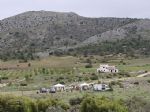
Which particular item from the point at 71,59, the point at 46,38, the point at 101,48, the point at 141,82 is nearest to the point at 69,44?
Answer: the point at 46,38

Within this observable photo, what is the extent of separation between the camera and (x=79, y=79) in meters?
89.9

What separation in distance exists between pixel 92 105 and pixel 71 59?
94.7 meters

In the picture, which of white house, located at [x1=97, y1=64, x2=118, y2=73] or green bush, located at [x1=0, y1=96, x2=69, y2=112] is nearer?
green bush, located at [x1=0, y1=96, x2=69, y2=112]

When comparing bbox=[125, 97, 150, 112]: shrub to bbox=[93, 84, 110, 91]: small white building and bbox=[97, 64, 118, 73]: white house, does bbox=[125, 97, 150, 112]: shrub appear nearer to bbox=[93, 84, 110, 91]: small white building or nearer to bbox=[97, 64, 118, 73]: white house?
bbox=[93, 84, 110, 91]: small white building

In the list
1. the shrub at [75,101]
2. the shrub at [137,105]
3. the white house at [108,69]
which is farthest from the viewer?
the white house at [108,69]

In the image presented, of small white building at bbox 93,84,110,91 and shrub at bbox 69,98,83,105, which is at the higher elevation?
shrub at bbox 69,98,83,105

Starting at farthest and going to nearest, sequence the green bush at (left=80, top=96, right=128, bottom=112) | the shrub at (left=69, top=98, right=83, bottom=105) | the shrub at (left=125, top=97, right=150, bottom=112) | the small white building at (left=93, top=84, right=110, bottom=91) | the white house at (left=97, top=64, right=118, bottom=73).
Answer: the white house at (left=97, top=64, right=118, bottom=73) → the small white building at (left=93, top=84, right=110, bottom=91) → the shrub at (left=69, top=98, right=83, bottom=105) → the shrub at (left=125, top=97, right=150, bottom=112) → the green bush at (left=80, top=96, right=128, bottom=112)

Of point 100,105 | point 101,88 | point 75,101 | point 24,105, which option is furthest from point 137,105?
point 101,88

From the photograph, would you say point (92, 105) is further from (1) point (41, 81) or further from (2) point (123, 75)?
(2) point (123, 75)

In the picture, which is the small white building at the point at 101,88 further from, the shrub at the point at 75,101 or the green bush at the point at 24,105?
the green bush at the point at 24,105

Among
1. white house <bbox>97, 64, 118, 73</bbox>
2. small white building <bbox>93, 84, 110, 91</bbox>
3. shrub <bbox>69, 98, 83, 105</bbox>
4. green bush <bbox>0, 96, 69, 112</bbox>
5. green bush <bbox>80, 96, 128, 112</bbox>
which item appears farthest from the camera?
white house <bbox>97, 64, 118, 73</bbox>

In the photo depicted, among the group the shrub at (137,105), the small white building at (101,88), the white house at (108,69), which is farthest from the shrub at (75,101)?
the white house at (108,69)

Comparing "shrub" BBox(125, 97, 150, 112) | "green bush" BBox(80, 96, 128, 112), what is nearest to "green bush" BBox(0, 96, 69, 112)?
"green bush" BBox(80, 96, 128, 112)

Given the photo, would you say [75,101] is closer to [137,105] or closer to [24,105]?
[24,105]
